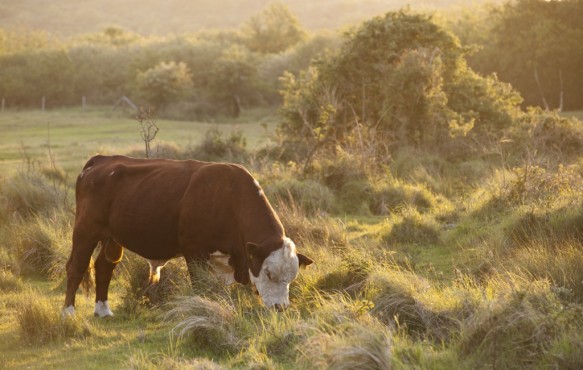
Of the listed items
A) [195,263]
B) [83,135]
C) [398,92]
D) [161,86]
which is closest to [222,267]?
[195,263]

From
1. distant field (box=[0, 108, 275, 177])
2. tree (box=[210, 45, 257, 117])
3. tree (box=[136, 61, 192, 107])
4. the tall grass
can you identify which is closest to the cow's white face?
the tall grass

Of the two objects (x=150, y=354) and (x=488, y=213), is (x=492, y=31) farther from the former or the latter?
(x=150, y=354)

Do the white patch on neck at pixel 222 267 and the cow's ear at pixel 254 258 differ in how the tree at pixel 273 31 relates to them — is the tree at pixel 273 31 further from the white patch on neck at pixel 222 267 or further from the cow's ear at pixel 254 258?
the cow's ear at pixel 254 258

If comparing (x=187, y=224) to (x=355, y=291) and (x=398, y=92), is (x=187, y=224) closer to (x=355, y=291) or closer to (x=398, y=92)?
(x=355, y=291)

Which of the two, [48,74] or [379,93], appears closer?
[379,93]

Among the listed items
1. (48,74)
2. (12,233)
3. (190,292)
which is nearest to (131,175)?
(190,292)

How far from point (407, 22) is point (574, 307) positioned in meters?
17.9

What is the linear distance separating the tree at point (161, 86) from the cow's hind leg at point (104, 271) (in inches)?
1847

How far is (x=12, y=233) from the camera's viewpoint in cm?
1398

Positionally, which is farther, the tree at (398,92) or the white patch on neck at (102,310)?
the tree at (398,92)

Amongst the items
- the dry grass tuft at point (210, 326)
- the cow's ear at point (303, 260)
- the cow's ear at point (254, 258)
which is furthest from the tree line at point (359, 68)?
the dry grass tuft at point (210, 326)

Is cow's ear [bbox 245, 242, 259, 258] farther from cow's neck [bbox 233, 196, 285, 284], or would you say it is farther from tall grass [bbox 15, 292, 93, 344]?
tall grass [bbox 15, 292, 93, 344]

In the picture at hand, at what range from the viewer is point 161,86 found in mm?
56969

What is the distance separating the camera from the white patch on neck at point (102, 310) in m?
10.1
